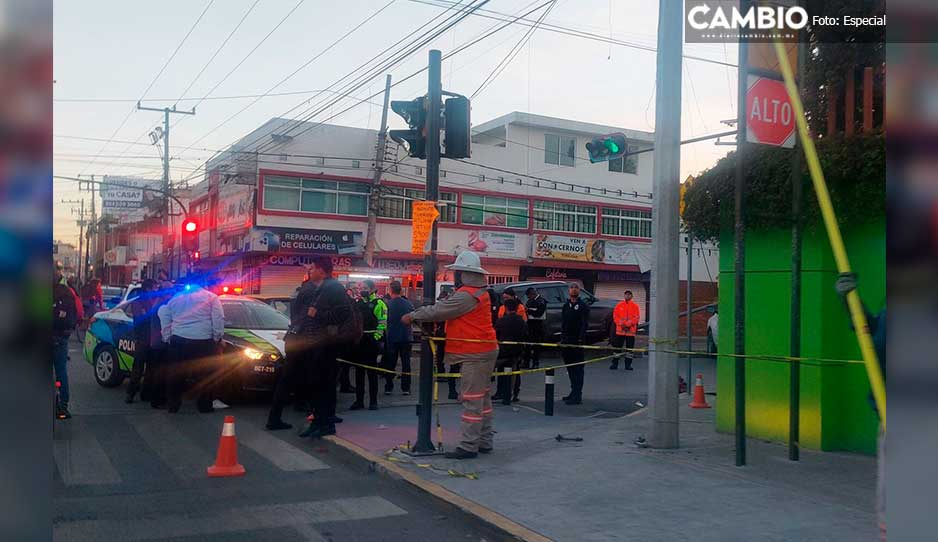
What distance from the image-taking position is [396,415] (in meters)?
11.1

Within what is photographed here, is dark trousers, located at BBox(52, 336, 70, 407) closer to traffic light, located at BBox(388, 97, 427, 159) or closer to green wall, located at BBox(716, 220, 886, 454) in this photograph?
traffic light, located at BBox(388, 97, 427, 159)

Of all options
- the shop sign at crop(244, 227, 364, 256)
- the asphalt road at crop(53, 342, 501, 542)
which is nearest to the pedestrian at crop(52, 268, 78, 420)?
the asphalt road at crop(53, 342, 501, 542)

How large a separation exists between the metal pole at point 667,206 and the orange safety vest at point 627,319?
36.2 ft

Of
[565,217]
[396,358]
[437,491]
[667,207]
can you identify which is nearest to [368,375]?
[396,358]

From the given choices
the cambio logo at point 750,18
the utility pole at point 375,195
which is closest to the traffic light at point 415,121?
the cambio logo at point 750,18

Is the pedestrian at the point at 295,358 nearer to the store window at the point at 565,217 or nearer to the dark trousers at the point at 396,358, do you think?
the dark trousers at the point at 396,358

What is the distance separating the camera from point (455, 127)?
847 centimetres

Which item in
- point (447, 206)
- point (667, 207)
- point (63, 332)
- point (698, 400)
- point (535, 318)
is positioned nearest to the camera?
point (667, 207)

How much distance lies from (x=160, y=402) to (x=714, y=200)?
7.97 m

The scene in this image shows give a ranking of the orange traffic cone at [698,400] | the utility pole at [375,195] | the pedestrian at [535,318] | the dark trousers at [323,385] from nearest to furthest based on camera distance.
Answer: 1. the dark trousers at [323,385]
2. the orange traffic cone at [698,400]
3. the pedestrian at [535,318]
4. the utility pole at [375,195]

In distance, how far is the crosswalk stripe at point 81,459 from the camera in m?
7.23

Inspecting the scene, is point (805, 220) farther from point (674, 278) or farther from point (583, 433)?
point (583, 433)

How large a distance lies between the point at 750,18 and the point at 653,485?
4296 mm

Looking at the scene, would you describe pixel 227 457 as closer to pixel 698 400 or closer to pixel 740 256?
pixel 740 256
